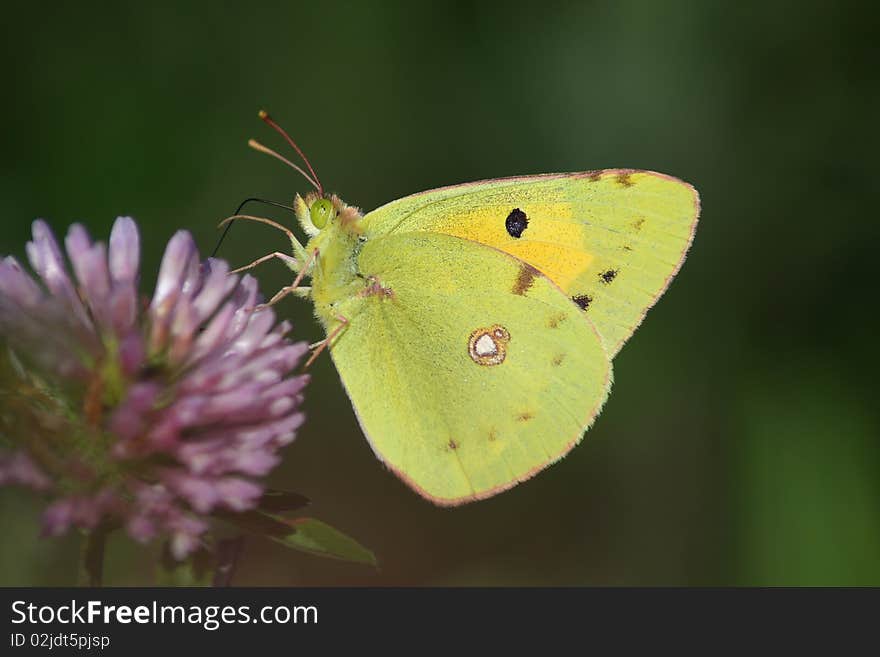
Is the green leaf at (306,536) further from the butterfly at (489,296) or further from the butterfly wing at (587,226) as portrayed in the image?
the butterfly wing at (587,226)

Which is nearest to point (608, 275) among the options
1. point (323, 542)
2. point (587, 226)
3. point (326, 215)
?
point (587, 226)

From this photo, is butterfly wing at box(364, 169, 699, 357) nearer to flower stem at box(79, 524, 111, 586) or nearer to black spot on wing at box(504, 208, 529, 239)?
black spot on wing at box(504, 208, 529, 239)

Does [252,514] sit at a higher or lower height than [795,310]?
lower

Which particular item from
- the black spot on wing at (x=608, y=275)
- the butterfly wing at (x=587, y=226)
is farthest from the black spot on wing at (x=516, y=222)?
the black spot on wing at (x=608, y=275)

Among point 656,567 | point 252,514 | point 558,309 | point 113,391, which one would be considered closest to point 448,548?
point 656,567

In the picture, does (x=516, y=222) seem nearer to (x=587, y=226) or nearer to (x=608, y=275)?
(x=587, y=226)

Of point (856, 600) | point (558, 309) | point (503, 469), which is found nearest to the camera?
point (503, 469)

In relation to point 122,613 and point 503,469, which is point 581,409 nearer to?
point 503,469
